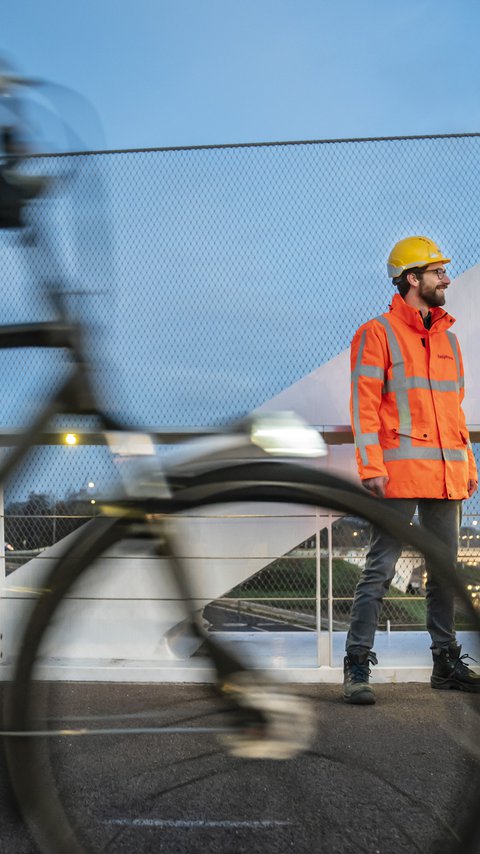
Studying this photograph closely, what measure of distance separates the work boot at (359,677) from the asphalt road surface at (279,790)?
1.12 m

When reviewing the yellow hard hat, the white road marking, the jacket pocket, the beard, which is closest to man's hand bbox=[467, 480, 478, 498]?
the jacket pocket

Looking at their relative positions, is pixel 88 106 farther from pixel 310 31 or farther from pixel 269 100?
pixel 310 31

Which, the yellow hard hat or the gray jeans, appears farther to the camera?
the yellow hard hat

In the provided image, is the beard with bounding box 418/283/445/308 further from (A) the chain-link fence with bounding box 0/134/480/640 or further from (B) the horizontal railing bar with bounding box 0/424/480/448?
(B) the horizontal railing bar with bounding box 0/424/480/448

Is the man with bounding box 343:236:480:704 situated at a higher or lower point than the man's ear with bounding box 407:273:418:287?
lower

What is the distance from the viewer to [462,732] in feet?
3.24

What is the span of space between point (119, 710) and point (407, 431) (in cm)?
155

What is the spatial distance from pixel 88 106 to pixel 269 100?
246 cm

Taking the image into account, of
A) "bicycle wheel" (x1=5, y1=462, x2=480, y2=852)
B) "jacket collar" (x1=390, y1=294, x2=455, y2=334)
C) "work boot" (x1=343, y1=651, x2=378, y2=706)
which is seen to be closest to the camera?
"bicycle wheel" (x1=5, y1=462, x2=480, y2=852)

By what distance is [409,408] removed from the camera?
2.45 meters

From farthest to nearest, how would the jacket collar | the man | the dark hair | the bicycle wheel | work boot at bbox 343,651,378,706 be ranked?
the dark hair
the jacket collar
the man
work boot at bbox 343,651,378,706
the bicycle wheel

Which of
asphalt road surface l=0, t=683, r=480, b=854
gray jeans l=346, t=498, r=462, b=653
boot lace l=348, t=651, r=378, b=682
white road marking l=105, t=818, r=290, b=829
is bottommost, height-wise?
white road marking l=105, t=818, r=290, b=829

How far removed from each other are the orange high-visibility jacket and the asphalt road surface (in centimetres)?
128

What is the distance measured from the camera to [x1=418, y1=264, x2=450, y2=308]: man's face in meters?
2.61
